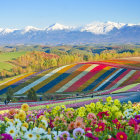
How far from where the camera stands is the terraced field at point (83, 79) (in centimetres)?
7043

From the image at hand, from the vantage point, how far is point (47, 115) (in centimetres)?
934

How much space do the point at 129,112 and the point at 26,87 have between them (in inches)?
2658

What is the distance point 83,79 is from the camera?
7825 cm

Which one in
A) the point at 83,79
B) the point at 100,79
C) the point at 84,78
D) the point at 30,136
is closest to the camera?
the point at 30,136

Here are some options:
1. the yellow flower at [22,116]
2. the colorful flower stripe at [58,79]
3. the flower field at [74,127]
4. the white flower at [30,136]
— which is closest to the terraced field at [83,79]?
the colorful flower stripe at [58,79]

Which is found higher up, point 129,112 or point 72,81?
point 129,112

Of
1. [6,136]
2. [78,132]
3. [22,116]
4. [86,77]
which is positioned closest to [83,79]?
[86,77]

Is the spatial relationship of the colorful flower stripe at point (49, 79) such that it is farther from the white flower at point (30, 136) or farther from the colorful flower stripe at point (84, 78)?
the white flower at point (30, 136)

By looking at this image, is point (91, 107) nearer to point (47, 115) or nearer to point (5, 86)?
point (47, 115)

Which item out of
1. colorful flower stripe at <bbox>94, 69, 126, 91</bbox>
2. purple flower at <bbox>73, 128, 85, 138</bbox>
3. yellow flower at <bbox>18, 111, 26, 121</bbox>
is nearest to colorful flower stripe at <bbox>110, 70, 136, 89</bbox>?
colorful flower stripe at <bbox>94, 69, 126, 91</bbox>

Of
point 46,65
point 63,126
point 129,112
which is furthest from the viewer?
point 46,65

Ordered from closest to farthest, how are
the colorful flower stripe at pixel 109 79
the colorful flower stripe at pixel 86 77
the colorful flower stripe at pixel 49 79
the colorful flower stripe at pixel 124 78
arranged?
the colorful flower stripe at pixel 124 78, the colorful flower stripe at pixel 109 79, the colorful flower stripe at pixel 86 77, the colorful flower stripe at pixel 49 79

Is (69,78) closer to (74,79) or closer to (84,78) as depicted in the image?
(74,79)

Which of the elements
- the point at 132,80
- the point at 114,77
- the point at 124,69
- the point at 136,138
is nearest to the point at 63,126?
the point at 136,138
